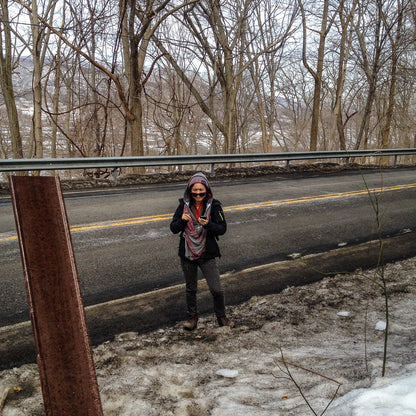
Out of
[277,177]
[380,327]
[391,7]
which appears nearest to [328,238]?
[380,327]

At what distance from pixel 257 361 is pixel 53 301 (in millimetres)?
2285

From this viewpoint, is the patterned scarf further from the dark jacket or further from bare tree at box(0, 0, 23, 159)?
bare tree at box(0, 0, 23, 159)

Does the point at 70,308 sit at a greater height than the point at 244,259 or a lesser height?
greater

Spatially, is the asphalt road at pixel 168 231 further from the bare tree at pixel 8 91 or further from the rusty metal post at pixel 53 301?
the bare tree at pixel 8 91

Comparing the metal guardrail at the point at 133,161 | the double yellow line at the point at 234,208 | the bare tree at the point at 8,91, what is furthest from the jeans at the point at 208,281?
the bare tree at the point at 8,91

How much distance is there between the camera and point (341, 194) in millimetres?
9711

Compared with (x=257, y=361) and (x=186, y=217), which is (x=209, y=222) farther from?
(x=257, y=361)

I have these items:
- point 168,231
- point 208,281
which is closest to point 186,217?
point 208,281

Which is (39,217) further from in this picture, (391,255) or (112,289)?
(391,255)

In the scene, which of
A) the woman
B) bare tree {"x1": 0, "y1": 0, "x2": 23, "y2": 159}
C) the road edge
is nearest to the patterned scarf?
the woman

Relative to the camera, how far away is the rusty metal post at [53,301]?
3.94 ft

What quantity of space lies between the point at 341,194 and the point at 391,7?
57.7 feet

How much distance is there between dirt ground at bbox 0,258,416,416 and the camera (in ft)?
8.02

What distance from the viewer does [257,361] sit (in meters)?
3.04
